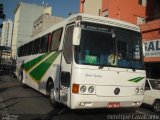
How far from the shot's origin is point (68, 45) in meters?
9.80

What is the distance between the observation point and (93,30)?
9.11 meters

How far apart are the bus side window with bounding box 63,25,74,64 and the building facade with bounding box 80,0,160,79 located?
11109 mm

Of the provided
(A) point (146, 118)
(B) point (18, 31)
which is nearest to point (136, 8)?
(A) point (146, 118)

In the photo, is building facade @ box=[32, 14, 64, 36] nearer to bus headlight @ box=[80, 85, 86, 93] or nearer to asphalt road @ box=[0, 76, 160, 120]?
asphalt road @ box=[0, 76, 160, 120]

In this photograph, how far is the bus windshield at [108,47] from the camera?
8.83m

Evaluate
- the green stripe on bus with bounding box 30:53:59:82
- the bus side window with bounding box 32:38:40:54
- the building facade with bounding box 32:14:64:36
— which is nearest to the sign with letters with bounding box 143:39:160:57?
the bus side window with bounding box 32:38:40:54

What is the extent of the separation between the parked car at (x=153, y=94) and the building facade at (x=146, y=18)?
6.31 meters

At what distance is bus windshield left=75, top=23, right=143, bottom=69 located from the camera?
8.83 m

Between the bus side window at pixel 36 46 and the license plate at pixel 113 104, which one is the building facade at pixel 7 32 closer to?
the bus side window at pixel 36 46

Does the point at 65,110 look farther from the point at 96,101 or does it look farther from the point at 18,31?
the point at 18,31

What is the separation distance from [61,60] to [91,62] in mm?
1743

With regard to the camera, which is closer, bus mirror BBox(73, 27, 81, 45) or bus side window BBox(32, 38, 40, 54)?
bus mirror BBox(73, 27, 81, 45)

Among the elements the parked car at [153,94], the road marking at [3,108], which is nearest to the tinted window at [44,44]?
the road marking at [3,108]

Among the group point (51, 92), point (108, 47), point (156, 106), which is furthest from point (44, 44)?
point (156, 106)
